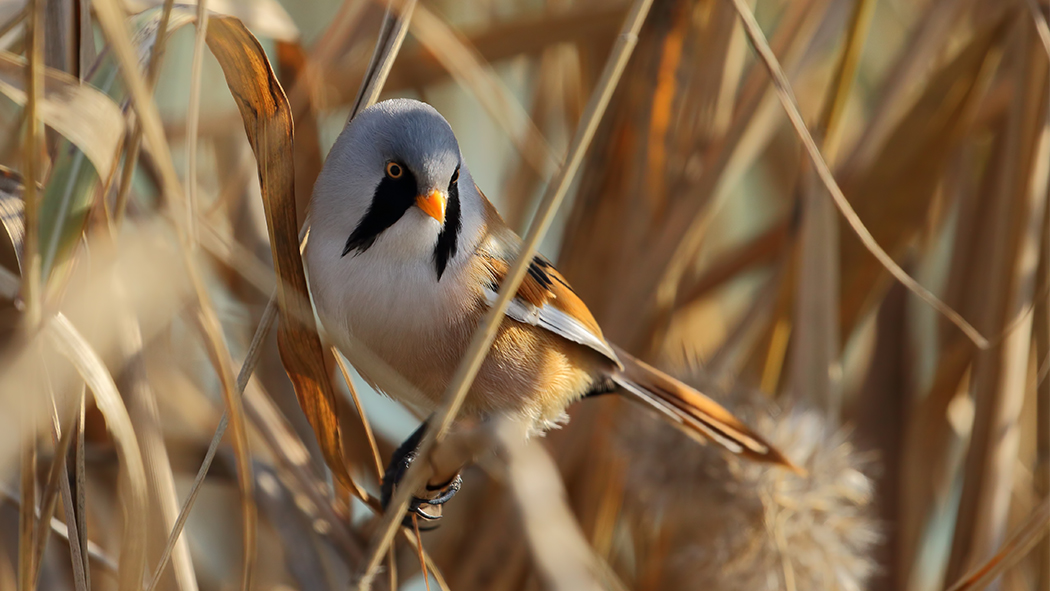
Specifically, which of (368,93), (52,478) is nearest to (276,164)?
(368,93)

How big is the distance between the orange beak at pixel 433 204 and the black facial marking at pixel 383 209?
1.2 inches

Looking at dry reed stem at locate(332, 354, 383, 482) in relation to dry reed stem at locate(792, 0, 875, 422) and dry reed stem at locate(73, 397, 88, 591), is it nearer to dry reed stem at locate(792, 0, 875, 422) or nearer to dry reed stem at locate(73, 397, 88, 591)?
dry reed stem at locate(73, 397, 88, 591)

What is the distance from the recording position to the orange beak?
1.24 metres

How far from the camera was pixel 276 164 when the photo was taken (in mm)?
1060

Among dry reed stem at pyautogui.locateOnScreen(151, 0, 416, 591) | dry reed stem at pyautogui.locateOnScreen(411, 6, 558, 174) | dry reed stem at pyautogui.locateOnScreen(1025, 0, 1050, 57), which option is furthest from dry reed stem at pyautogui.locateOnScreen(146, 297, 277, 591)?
dry reed stem at pyautogui.locateOnScreen(1025, 0, 1050, 57)

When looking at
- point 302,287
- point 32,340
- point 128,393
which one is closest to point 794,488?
point 302,287

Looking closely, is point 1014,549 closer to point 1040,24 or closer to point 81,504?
point 1040,24

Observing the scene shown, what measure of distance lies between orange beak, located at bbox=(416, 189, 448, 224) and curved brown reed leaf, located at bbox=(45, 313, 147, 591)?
1.63ft

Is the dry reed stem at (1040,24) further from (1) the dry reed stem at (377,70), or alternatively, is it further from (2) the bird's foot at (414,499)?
(2) the bird's foot at (414,499)

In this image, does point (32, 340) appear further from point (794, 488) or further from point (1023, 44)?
point (1023, 44)

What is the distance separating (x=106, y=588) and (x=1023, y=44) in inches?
84.5

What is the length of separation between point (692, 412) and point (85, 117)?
1.13m

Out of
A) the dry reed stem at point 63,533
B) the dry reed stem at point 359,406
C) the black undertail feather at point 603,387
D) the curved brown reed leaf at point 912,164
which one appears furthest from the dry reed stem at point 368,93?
the curved brown reed leaf at point 912,164

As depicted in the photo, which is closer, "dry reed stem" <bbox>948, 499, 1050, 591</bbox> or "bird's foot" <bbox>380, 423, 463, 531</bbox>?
"dry reed stem" <bbox>948, 499, 1050, 591</bbox>
